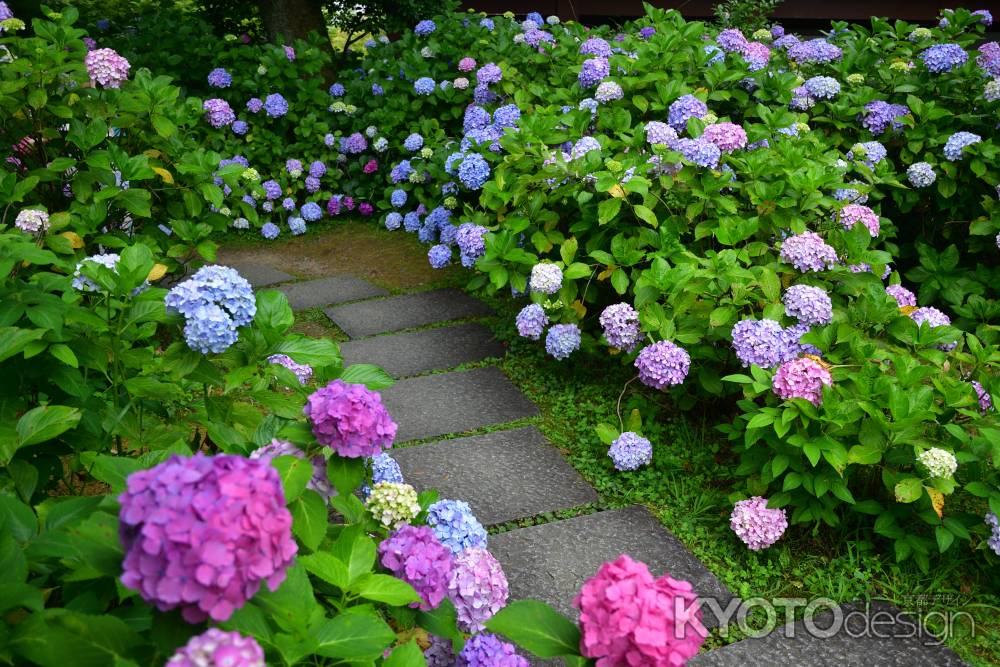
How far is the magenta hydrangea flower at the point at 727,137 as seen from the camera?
2.98 metres

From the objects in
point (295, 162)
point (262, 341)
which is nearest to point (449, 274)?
point (295, 162)

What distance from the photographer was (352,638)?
3.54 ft

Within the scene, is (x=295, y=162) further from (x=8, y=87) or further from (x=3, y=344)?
(x=3, y=344)

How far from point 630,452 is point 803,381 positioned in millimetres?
573

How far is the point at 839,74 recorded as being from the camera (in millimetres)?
4027

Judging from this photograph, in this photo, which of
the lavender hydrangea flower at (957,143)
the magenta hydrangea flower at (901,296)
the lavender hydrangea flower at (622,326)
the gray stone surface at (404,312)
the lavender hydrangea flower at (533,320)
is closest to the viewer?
the lavender hydrangea flower at (622,326)

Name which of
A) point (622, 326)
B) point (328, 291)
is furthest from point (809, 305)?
point (328, 291)

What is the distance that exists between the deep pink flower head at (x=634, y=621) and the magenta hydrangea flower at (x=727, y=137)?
2.28 meters

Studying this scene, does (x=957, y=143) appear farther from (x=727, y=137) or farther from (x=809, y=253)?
(x=809, y=253)

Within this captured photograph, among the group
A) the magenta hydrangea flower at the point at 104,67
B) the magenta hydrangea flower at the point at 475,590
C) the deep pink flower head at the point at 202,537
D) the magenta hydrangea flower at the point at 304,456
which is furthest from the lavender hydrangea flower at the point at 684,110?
the deep pink flower head at the point at 202,537

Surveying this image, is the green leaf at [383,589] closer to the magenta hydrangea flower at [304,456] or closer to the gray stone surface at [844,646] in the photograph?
the magenta hydrangea flower at [304,456]

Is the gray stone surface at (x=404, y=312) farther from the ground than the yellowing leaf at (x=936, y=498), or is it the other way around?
the yellowing leaf at (x=936, y=498)

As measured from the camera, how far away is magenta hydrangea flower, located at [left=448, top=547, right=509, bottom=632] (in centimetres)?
155

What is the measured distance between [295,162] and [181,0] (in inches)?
181
